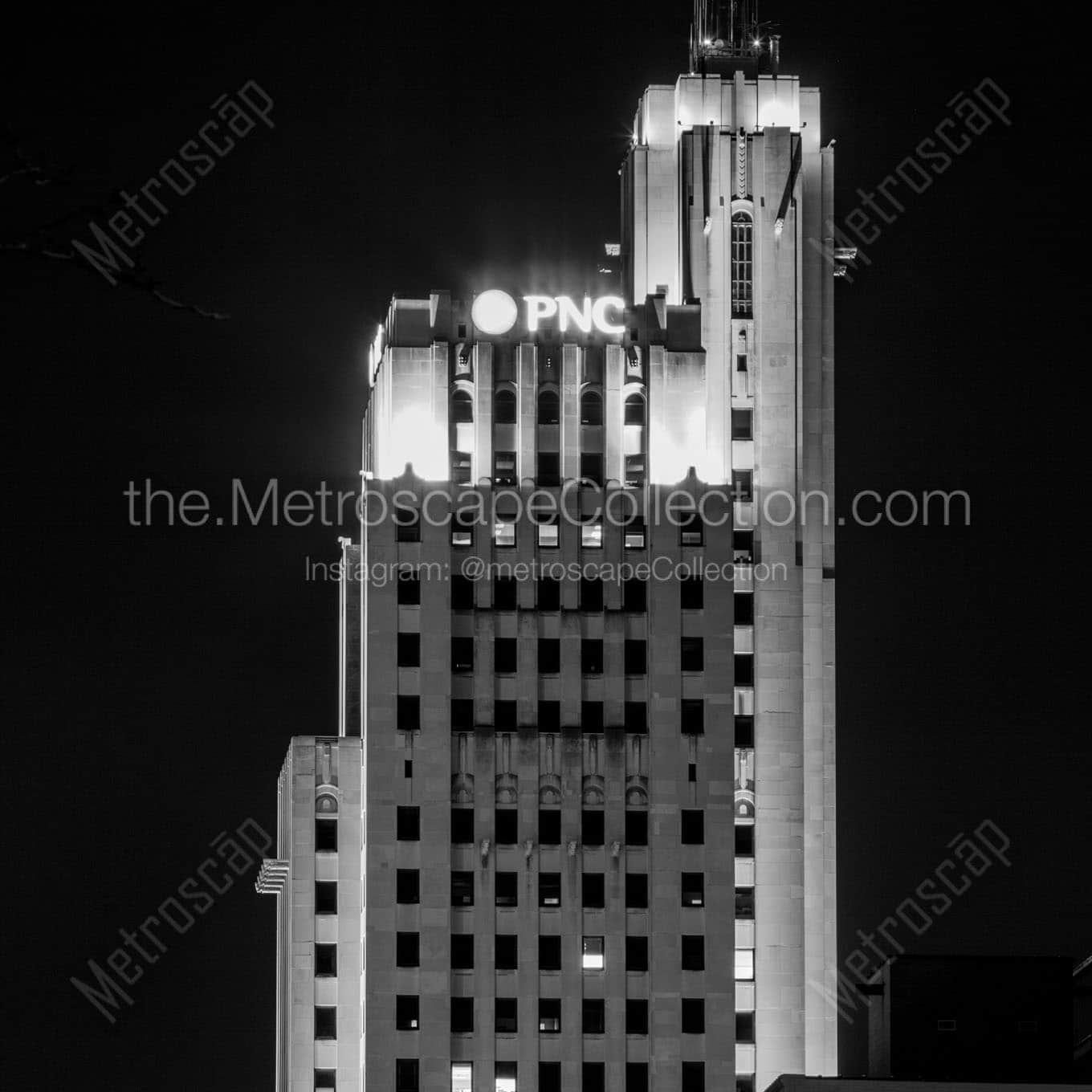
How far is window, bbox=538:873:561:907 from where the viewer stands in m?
142

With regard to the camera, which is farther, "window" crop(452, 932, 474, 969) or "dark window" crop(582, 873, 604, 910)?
"dark window" crop(582, 873, 604, 910)

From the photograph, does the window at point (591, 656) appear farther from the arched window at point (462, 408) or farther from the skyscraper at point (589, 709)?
the arched window at point (462, 408)

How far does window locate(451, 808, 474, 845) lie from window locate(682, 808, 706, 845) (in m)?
12.8

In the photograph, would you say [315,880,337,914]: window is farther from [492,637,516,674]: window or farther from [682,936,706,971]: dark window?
[682,936,706,971]: dark window

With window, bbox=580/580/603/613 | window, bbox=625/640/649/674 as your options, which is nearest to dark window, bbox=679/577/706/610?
window, bbox=625/640/649/674

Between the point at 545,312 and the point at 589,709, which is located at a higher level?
the point at 545,312

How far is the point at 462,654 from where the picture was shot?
475 feet

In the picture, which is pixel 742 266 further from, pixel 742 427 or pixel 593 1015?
pixel 593 1015

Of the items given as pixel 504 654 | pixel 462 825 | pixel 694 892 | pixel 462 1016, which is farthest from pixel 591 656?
pixel 462 1016

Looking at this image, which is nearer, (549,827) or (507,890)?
(507,890)

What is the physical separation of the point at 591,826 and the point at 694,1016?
13016mm

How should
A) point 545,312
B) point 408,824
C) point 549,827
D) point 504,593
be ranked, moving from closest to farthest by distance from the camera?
point 408,824 → point 549,827 → point 504,593 → point 545,312

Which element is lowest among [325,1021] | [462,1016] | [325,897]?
[462,1016]

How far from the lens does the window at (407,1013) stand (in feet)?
456
